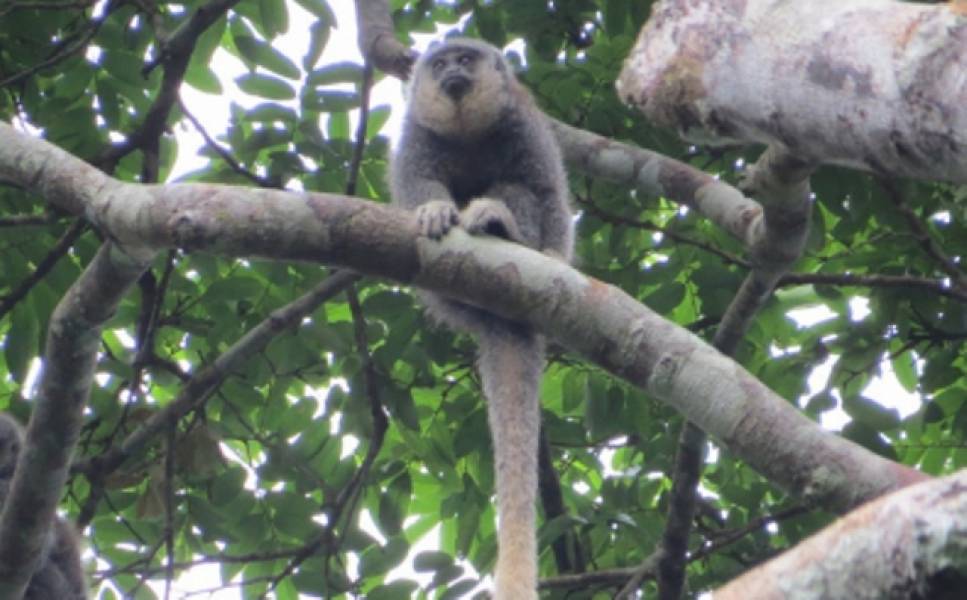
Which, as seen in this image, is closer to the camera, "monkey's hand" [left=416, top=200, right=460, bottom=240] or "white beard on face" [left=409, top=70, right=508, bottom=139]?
"monkey's hand" [left=416, top=200, right=460, bottom=240]

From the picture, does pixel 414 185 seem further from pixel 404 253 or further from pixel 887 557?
pixel 887 557

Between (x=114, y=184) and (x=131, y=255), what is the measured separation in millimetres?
219

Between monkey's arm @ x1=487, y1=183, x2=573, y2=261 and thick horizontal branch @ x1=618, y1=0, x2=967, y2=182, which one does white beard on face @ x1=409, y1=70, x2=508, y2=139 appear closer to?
monkey's arm @ x1=487, y1=183, x2=573, y2=261

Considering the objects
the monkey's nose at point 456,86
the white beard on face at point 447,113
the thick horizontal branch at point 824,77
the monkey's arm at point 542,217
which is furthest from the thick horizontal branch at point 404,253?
the white beard on face at point 447,113

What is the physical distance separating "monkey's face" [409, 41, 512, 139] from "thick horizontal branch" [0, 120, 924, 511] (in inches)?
99.1

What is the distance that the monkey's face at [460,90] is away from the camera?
22.6 ft

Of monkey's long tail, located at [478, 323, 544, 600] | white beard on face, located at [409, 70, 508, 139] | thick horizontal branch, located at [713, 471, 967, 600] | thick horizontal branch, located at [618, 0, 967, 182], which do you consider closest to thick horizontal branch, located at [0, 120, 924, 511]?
monkey's long tail, located at [478, 323, 544, 600]

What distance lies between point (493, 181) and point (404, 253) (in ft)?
9.18

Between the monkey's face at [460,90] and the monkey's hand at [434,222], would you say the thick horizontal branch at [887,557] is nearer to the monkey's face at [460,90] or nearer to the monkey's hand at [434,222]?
the monkey's hand at [434,222]

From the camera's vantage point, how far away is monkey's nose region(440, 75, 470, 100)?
6.84 m

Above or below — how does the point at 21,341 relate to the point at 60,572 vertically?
above

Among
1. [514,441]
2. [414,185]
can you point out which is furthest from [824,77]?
[414,185]

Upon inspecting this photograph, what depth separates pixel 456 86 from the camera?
22.6 ft

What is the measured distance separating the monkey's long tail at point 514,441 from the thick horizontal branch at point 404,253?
0.97 m
